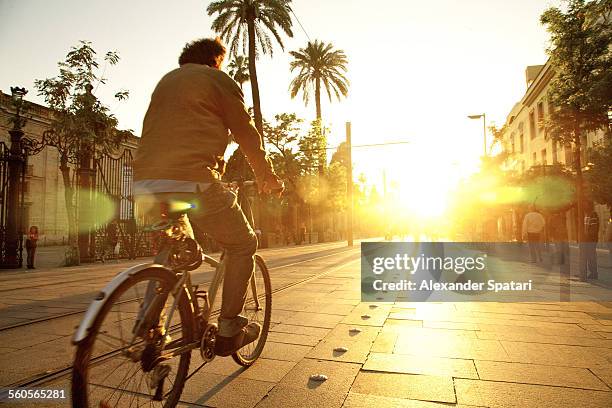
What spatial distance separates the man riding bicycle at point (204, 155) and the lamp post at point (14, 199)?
12463 millimetres

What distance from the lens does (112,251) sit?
48.6ft

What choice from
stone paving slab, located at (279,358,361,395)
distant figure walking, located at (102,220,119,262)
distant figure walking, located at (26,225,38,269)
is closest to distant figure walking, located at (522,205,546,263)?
stone paving slab, located at (279,358,361,395)

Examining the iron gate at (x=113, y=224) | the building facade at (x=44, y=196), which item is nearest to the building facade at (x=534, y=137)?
the iron gate at (x=113, y=224)

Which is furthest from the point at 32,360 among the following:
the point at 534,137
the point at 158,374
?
the point at 534,137

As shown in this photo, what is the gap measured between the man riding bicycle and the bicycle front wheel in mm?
350

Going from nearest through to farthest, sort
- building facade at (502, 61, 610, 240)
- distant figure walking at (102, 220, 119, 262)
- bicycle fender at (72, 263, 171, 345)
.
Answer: bicycle fender at (72, 263, 171, 345)
distant figure walking at (102, 220, 119, 262)
building facade at (502, 61, 610, 240)

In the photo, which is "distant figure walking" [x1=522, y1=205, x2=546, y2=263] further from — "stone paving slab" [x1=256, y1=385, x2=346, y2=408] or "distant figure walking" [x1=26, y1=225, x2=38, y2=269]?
"distant figure walking" [x1=26, y1=225, x2=38, y2=269]

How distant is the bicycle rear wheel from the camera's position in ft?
10.2

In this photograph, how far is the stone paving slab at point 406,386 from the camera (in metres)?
2.55

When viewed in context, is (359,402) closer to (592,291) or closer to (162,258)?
(162,258)

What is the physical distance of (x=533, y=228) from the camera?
12266mm

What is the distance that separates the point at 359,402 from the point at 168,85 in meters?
2.15

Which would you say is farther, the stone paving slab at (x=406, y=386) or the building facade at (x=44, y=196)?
the building facade at (x=44, y=196)

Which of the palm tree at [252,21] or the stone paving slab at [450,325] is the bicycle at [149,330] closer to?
the stone paving slab at [450,325]
